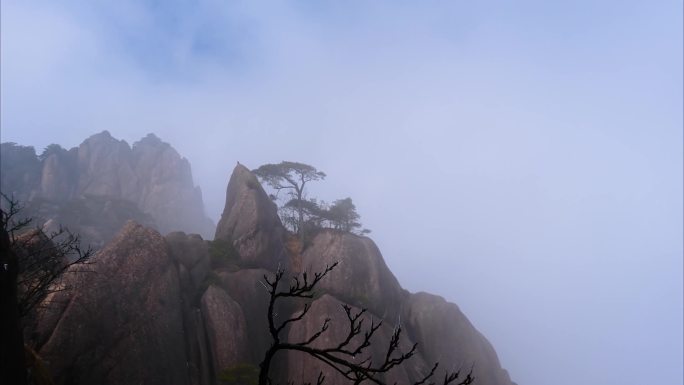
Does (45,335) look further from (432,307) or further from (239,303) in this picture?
(432,307)

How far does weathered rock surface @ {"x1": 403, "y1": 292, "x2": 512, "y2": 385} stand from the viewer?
3238cm

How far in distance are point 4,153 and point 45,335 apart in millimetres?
60871

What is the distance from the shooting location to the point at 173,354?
820 inches

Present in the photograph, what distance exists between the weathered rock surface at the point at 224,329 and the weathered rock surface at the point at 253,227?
6.11 meters

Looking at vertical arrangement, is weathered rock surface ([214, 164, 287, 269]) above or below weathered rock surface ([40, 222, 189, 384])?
above

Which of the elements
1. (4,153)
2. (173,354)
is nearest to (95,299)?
(173,354)

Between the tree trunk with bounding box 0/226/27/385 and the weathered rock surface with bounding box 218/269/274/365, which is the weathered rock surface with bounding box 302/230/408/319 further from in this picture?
the tree trunk with bounding box 0/226/27/385

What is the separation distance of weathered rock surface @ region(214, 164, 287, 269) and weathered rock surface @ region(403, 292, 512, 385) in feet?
43.3

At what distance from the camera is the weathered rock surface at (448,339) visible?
32375mm

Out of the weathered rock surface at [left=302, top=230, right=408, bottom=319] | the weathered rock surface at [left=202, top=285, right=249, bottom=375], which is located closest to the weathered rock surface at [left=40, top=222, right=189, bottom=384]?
the weathered rock surface at [left=202, top=285, right=249, bottom=375]

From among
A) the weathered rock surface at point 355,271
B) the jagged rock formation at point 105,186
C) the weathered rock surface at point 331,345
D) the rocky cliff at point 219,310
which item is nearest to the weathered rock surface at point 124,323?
the rocky cliff at point 219,310

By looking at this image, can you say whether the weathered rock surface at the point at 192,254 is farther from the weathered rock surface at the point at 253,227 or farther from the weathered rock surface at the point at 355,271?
the weathered rock surface at the point at 355,271

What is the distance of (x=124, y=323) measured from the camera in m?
19.9

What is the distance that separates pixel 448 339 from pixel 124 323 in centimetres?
2549
